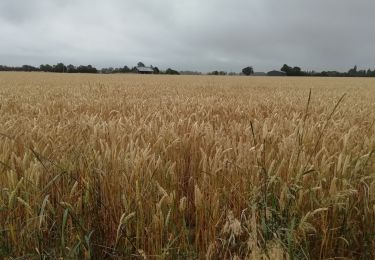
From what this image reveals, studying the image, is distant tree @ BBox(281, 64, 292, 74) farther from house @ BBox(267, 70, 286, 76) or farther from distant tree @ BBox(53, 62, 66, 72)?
distant tree @ BBox(53, 62, 66, 72)

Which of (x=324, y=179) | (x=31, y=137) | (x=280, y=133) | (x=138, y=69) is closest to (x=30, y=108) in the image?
(x=31, y=137)

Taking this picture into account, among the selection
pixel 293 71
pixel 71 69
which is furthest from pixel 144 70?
pixel 293 71

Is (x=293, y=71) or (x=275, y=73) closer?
(x=293, y=71)

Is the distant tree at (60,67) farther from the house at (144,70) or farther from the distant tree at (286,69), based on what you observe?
the distant tree at (286,69)

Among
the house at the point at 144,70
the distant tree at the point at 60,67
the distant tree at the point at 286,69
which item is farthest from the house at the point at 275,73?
the distant tree at the point at 60,67

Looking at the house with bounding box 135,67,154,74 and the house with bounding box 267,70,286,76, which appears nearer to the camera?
the house with bounding box 135,67,154,74

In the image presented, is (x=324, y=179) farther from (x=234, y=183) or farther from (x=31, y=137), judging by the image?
(x=31, y=137)

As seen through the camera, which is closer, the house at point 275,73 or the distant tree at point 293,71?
the distant tree at point 293,71

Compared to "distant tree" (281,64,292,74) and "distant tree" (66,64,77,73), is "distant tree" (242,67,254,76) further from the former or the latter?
"distant tree" (66,64,77,73)

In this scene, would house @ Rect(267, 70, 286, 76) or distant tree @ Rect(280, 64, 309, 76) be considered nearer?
distant tree @ Rect(280, 64, 309, 76)

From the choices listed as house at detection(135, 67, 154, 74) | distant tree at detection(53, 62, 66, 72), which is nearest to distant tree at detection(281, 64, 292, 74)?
house at detection(135, 67, 154, 74)

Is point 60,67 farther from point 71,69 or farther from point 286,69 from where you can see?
point 286,69

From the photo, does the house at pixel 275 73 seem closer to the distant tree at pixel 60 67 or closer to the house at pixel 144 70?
the house at pixel 144 70

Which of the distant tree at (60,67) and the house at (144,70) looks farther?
the house at (144,70)
